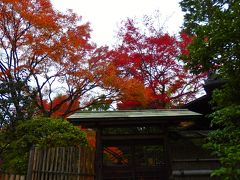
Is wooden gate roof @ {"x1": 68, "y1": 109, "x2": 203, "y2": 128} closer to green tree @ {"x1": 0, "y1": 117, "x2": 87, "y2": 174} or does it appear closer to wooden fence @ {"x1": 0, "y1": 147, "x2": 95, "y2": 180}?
green tree @ {"x1": 0, "y1": 117, "x2": 87, "y2": 174}

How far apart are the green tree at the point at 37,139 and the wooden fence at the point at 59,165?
648 millimetres

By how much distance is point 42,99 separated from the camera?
19281mm

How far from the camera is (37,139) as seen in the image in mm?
8672

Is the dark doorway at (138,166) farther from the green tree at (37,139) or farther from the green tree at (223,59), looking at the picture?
the green tree at (223,59)

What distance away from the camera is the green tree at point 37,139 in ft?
27.1

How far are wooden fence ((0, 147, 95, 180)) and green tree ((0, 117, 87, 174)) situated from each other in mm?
648

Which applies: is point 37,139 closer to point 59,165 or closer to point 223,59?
point 59,165

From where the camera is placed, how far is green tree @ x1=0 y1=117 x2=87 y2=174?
27.1 feet

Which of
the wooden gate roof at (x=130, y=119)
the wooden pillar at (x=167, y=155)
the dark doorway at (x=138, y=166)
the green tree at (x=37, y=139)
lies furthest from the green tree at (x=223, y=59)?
the green tree at (x=37, y=139)

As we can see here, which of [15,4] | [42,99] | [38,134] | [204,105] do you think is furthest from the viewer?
[42,99]

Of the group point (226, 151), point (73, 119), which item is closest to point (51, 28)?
point (73, 119)

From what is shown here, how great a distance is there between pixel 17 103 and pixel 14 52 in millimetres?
5382

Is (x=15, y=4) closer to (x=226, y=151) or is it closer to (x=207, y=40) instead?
(x=207, y=40)

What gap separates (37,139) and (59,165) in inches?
65.1
